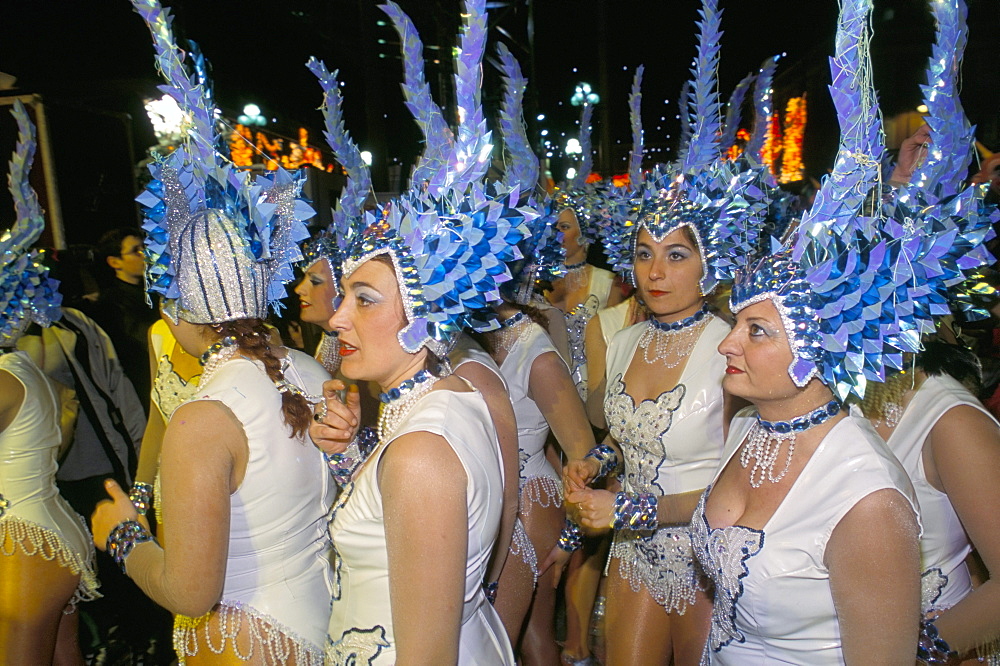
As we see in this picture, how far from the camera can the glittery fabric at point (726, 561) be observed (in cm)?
174

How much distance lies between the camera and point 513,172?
392cm

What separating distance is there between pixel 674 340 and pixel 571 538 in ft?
3.33

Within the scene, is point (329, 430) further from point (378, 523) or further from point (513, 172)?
point (513, 172)

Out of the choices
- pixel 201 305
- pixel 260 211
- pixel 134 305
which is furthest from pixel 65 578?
pixel 134 305

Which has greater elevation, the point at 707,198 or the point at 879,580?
the point at 707,198

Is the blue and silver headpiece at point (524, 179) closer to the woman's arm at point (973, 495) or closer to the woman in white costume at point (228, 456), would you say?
the woman in white costume at point (228, 456)

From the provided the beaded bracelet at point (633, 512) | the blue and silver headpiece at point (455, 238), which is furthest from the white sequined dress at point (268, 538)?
the beaded bracelet at point (633, 512)

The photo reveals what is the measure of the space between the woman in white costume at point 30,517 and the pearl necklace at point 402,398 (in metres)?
2.10

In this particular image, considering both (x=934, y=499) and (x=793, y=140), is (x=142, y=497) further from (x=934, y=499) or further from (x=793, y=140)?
(x=793, y=140)

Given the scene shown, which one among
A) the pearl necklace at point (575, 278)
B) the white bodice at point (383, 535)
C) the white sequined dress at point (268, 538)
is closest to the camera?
the white bodice at point (383, 535)

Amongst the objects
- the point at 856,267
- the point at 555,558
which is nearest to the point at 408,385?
the point at 856,267

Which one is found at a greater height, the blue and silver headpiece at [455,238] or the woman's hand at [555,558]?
the blue and silver headpiece at [455,238]

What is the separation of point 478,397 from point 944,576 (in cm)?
151

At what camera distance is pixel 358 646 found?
1688mm
